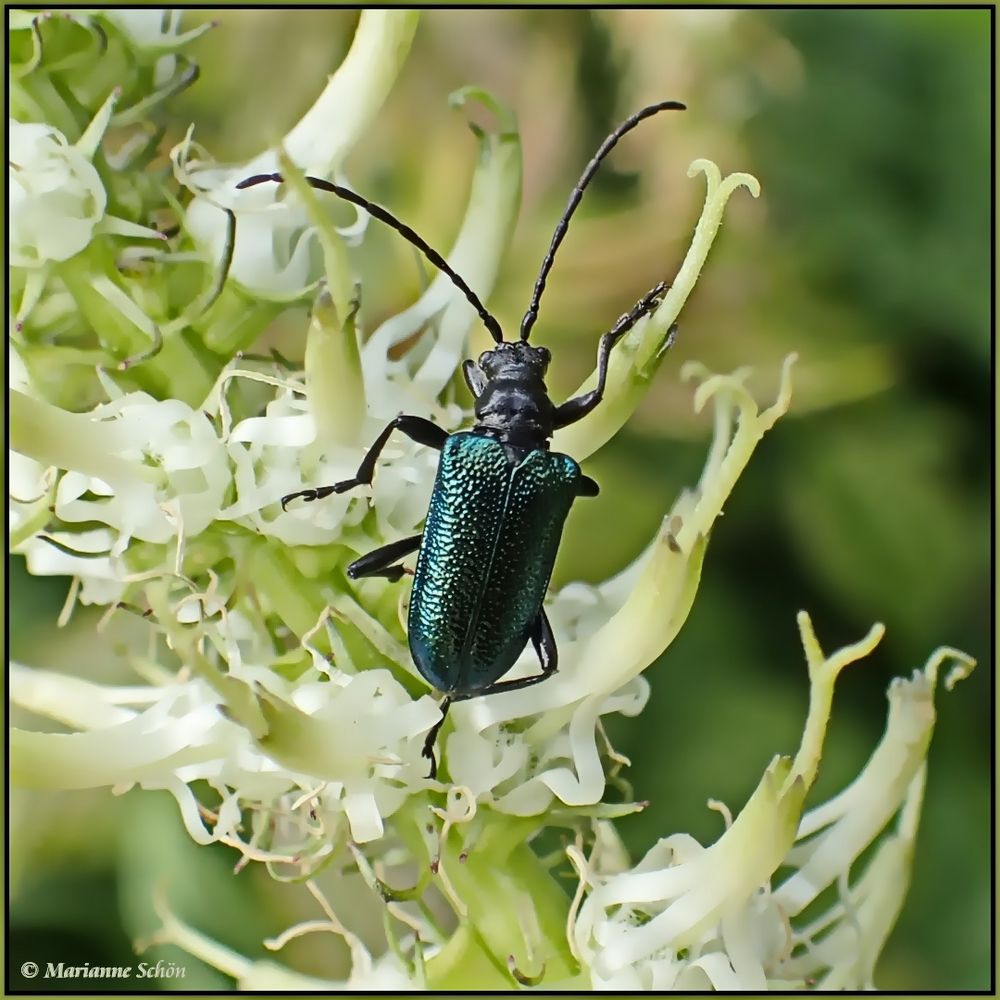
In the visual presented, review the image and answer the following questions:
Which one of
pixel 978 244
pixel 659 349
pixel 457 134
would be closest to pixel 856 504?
pixel 978 244

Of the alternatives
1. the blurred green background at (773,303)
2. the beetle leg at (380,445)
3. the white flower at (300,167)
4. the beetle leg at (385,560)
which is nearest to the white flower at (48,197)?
the white flower at (300,167)

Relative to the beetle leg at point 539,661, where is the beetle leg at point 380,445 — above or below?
above

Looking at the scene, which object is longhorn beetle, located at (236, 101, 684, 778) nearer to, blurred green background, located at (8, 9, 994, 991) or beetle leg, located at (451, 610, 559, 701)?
beetle leg, located at (451, 610, 559, 701)

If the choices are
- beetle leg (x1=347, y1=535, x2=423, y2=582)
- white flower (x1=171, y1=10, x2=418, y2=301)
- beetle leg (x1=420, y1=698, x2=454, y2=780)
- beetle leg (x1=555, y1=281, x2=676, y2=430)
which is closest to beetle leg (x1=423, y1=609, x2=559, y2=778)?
beetle leg (x1=420, y1=698, x2=454, y2=780)

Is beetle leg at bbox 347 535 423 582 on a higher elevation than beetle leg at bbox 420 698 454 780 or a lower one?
higher

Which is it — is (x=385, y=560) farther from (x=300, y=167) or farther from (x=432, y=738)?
(x=300, y=167)

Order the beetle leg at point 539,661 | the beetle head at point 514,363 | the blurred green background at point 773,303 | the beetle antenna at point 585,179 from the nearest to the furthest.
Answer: the beetle leg at point 539,661, the beetle antenna at point 585,179, the beetle head at point 514,363, the blurred green background at point 773,303

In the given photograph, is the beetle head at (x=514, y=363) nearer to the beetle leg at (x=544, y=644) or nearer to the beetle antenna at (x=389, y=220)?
the beetle antenna at (x=389, y=220)
